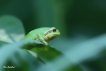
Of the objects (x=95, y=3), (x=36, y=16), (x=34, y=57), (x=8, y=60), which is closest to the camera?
(x=8, y=60)

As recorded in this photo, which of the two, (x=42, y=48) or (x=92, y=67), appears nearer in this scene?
(x=42, y=48)

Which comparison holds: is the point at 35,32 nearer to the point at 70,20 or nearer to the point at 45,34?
the point at 45,34

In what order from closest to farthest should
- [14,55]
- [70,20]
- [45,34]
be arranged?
[14,55]
[70,20]
[45,34]

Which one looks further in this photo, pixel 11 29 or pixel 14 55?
pixel 11 29

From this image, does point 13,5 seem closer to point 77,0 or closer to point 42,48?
point 77,0

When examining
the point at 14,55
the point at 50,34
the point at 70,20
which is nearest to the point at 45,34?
the point at 50,34

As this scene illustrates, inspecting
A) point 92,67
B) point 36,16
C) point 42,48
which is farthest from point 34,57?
point 92,67

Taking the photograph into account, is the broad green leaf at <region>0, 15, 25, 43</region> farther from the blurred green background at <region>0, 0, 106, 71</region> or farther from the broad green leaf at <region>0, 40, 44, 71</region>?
the broad green leaf at <region>0, 40, 44, 71</region>

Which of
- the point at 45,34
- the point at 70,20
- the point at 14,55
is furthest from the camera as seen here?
the point at 45,34
